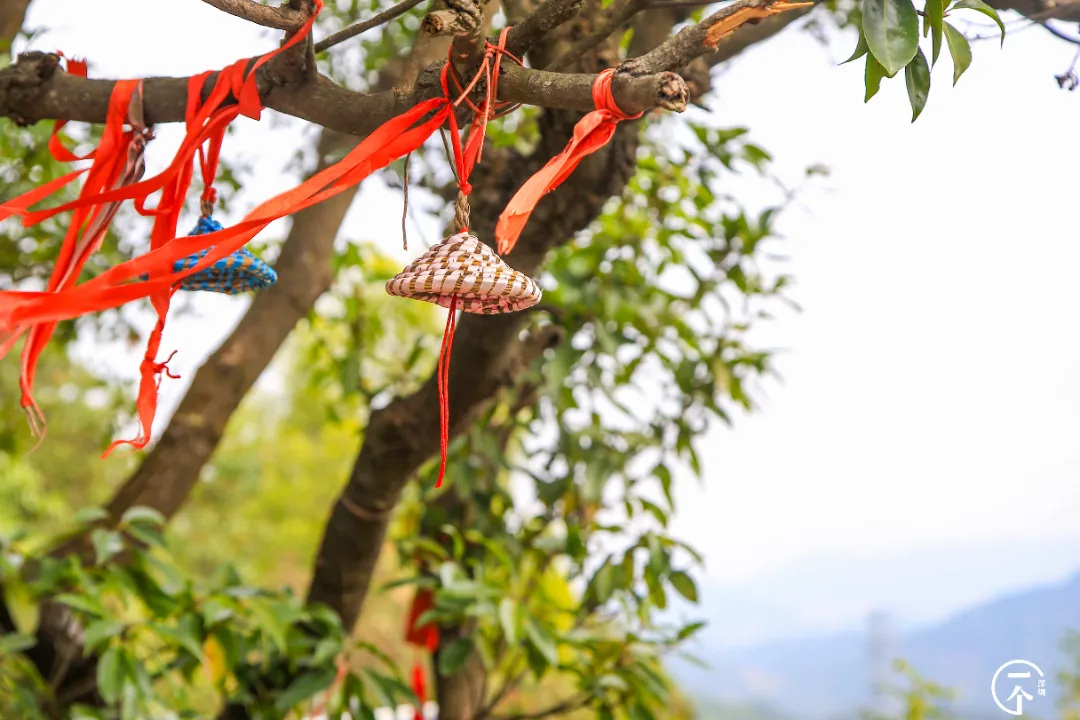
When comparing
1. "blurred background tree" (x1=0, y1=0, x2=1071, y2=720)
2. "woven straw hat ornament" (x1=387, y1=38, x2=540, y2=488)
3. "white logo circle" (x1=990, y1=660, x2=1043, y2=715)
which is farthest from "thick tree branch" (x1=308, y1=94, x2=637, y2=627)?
"white logo circle" (x1=990, y1=660, x2=1043, y2=715)

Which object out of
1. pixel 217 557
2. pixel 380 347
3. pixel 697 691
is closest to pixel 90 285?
pixel 380 347

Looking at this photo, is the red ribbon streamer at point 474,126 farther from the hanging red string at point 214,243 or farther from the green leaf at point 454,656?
the green leaf at point 454,656

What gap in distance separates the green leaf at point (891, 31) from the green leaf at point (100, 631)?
1021mm

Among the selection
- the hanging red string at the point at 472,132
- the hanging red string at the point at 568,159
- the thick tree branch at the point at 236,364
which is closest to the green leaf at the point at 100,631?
the thick tree branch at the point at 236,364

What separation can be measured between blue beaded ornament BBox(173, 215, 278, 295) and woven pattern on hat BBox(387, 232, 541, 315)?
0.72 feet

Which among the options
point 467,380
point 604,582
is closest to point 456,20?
point 467,380

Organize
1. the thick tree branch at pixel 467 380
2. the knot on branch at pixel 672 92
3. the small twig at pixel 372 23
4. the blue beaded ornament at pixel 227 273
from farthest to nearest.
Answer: the thick tree branch at pixel 467 380
the blue beaded ornament at pixel 227 273
the small twig at pixel 372 23
the knot on branch at pixel 672 92

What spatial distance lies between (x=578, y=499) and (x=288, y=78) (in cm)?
96

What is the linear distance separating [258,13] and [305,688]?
922 millimetres

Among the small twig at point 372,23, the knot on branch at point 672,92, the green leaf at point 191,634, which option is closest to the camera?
the knot on branch at point 672,92

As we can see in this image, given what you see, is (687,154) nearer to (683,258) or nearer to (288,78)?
(683,258)

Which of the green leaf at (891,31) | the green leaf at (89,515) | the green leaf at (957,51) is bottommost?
the green leaf at (89,515)

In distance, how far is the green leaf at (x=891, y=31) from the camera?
0.56 meters

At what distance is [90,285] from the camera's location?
592 millimetres
